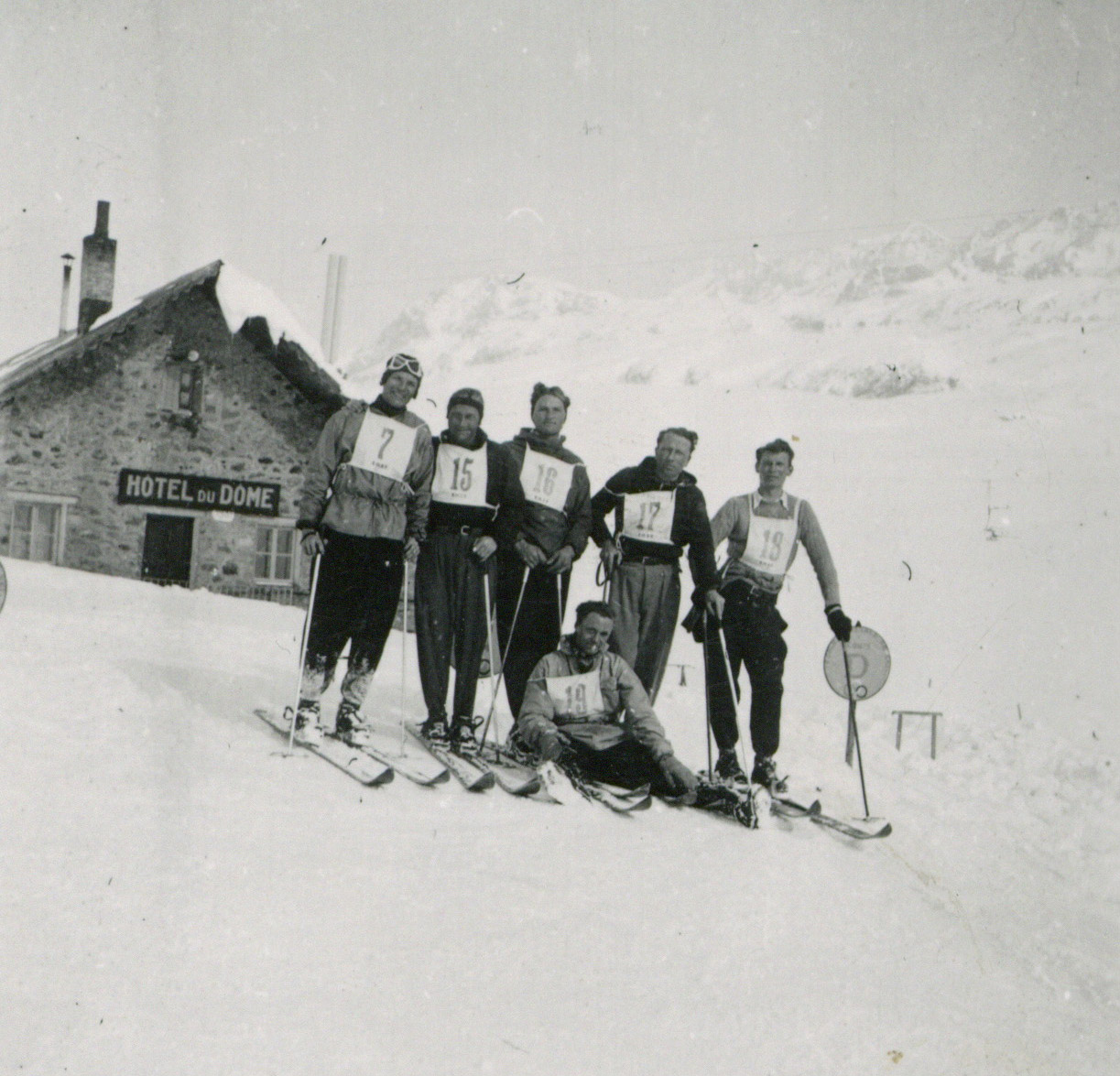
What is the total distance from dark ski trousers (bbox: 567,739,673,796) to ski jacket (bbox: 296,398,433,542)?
4.11 ft

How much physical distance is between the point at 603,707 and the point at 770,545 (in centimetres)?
121

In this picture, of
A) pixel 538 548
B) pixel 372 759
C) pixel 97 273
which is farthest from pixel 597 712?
pixel 97 273

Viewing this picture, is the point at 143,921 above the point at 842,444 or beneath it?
beneath

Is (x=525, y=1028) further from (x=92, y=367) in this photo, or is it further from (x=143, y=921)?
(x=92, y=367)

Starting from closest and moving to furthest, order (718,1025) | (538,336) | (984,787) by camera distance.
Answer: (718,1025), (984,787), (538,336)

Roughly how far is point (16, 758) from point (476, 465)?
218cm

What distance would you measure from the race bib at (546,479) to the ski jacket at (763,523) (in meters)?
0.78

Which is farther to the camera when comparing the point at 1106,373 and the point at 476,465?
the point at 1106,373

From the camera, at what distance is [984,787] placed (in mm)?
7020

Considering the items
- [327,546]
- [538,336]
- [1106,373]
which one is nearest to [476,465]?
[327,546]

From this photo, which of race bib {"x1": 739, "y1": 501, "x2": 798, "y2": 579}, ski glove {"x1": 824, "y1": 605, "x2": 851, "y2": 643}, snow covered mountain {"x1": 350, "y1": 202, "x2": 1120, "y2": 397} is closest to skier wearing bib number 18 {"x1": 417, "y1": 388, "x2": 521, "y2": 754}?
race bib {"x1": 739, "y1": 501, "x2": 798, "y2": 579}

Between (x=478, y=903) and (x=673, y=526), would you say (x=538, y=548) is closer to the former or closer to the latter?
(x=673, y=526)

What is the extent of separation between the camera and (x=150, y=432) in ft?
42.9

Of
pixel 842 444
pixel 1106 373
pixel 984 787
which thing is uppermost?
pixel 1106 373
